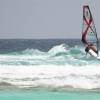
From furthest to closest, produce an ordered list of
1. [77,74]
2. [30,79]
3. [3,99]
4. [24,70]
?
[24,70], [77,74], [30,79], [3,99]

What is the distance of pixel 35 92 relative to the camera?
1599 cm

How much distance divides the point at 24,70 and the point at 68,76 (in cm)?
330

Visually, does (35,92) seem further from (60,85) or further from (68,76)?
(68,76)

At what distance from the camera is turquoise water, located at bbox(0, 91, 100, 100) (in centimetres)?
1503

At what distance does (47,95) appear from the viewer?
15484 mm
